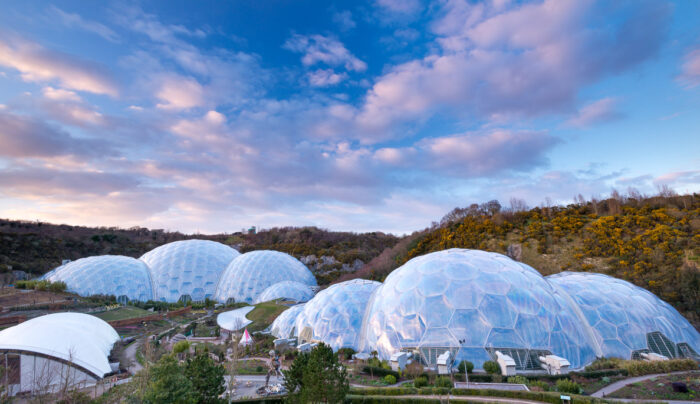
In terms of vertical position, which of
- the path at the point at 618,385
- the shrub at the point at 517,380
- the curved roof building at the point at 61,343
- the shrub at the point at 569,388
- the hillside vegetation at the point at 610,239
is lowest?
the path at the point at 618,385

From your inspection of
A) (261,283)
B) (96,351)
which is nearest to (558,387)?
(96,351)

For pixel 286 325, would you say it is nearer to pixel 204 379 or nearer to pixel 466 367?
pixel 204 379

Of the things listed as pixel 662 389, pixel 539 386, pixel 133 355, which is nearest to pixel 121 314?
pixel 133 355

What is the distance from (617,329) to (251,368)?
2088 cm

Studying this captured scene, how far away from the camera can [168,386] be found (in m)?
9.64

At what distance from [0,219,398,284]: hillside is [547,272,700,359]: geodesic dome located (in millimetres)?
39545

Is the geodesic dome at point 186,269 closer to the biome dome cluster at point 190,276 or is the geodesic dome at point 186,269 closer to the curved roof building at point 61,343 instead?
the biome dome cluster at point 190,276

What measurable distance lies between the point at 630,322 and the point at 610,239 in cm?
1387

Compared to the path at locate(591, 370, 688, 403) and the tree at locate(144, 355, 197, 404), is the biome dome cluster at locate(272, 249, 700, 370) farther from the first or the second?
the tree at locate(144, 355, 197, 404)

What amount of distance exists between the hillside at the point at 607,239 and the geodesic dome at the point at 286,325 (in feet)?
52.6

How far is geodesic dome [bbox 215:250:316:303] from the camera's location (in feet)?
142

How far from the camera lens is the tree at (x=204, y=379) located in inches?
432

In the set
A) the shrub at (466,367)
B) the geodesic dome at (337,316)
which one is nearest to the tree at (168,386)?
the shrub at (466,367)

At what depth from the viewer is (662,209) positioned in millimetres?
30297
